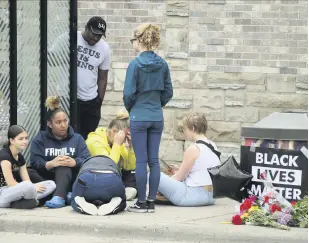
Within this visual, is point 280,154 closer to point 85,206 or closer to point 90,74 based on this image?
point 85,206

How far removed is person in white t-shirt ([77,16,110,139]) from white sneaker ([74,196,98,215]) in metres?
2.28

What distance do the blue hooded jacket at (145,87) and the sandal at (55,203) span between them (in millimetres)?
1055

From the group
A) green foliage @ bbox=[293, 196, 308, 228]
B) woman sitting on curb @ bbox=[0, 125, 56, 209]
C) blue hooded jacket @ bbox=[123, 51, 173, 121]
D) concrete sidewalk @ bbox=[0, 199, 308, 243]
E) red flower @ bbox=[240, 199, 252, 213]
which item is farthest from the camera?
woman sitting on curb @ bbox=[0, 125, 56, 209]

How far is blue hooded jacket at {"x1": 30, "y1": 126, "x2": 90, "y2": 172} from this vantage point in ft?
29.8

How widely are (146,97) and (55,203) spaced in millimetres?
1303

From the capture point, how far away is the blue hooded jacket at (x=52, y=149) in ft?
29.8

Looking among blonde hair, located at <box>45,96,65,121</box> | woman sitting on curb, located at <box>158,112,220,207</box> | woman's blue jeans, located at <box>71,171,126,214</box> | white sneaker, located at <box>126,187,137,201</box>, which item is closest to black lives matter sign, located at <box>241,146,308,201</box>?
woman sitting on curb, located at <box>158,112,220,207</box>

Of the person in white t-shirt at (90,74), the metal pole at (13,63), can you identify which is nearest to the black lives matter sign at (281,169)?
the metal pole at (13,63)

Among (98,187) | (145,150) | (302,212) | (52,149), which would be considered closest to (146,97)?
(145,150)

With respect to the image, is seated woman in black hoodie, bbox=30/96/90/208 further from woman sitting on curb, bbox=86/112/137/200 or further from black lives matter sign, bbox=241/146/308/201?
black lives matter sign, bbox=241/146/308/201

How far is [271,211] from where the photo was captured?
25.8 feet

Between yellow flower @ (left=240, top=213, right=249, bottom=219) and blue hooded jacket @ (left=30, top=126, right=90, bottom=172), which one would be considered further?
blue hooded jacket @ (left=30, top=126, right=90, bottom=172)

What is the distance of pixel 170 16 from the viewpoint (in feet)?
38.9

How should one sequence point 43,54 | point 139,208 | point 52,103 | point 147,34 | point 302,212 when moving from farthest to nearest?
1. point 43,54
2. point 52,103
3. point 139,208
4. point 147,34
5. point 302,212
